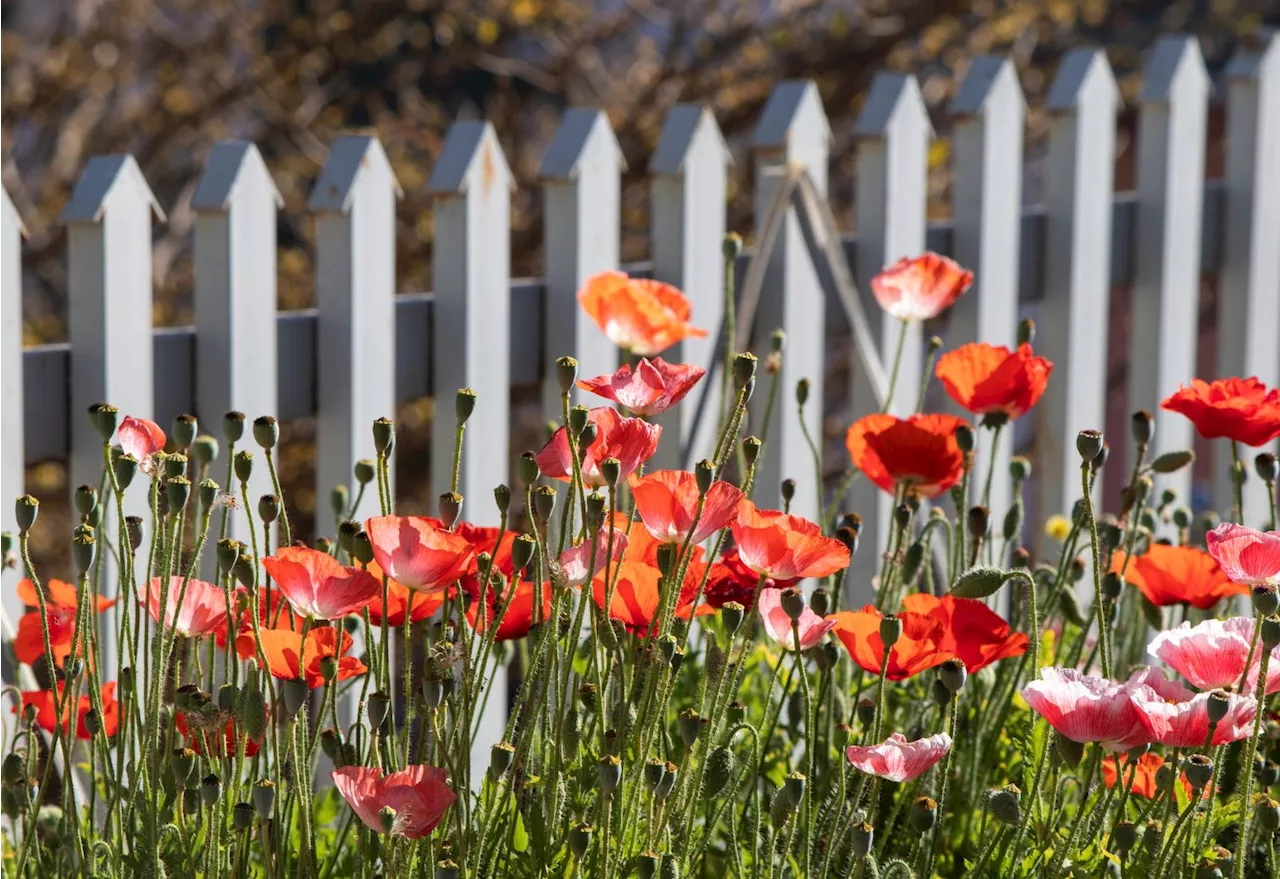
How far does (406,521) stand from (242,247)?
1151 millimetres

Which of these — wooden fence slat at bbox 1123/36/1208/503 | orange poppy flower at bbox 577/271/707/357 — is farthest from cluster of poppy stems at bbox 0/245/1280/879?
wooden fence slat at bbox 1123/36/1208/503

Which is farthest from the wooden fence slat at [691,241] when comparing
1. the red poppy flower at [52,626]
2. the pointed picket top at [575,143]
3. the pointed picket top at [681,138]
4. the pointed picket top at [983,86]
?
the red poppy flower at [52,626]

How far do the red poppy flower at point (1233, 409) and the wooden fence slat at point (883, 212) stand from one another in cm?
131

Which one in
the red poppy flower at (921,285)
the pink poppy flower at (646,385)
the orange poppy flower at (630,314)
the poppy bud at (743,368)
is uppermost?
the red poppy flower at (921,285)

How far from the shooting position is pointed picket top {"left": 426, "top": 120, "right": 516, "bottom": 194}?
2.11m

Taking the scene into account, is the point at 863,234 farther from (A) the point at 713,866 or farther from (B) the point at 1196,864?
(B) the point at 1196,864

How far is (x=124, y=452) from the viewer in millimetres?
1036

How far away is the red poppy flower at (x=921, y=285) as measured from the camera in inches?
65.9

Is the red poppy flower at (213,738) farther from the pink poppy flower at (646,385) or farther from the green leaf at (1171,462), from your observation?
the green leaf at (1171,462)

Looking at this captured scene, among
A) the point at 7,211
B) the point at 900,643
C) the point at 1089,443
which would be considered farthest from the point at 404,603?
the point at 7,211

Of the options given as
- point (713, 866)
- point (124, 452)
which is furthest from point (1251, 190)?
point (124, 452)

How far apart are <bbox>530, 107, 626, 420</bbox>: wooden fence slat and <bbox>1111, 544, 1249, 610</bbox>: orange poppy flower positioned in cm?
111

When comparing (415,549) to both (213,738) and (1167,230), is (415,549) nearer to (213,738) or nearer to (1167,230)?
(213,738)

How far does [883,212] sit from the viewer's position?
257cm
